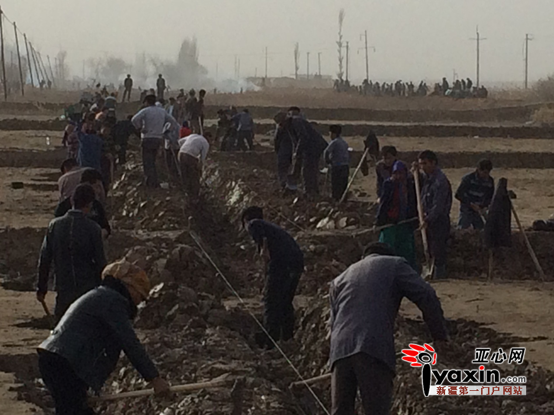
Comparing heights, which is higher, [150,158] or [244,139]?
[150,158]

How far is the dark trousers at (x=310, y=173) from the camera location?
16.4 metres

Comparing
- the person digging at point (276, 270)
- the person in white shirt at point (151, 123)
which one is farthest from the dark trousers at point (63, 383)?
the person in white shirt at point (151, 123)

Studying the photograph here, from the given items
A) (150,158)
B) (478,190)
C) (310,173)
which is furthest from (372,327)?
(310,173)

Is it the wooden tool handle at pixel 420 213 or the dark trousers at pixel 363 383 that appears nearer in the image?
the dark trousers at pixel 363 383

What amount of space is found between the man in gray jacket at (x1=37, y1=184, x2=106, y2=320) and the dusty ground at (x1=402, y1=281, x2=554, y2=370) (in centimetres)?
350

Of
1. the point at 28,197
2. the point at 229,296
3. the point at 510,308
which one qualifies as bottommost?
the point at 229,296

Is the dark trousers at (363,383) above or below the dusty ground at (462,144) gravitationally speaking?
above

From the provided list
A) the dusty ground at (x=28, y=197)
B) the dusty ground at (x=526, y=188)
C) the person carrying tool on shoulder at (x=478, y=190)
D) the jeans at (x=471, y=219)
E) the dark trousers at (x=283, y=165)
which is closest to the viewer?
the person carrying tool on shoulder at (x=478, y=190)

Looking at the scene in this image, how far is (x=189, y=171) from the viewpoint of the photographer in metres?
17.1

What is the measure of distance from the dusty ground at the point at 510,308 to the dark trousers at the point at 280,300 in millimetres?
1326

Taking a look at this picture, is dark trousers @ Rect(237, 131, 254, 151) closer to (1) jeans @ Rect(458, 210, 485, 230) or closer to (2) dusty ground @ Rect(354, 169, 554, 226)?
(2) dusty ground @ Rect(354, 169, 554, 226)

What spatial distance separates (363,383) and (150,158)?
10.7 metres

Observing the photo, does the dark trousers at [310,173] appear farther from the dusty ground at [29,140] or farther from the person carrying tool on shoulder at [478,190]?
the dusty ground at [29,140]

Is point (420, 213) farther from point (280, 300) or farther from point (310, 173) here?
point (310, 173)
